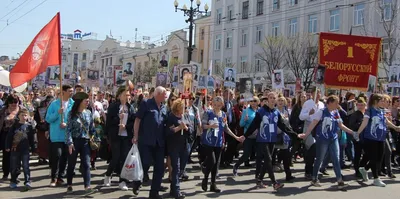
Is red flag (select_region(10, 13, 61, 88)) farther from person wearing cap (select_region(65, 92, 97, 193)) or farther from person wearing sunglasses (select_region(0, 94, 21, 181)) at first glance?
person wearing cap (select_region(65, 92, 97, 193))

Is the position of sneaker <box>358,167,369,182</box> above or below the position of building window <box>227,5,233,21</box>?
below

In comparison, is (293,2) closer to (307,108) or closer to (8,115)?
(307,108)

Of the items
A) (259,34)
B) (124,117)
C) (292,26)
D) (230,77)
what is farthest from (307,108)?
(259,34)

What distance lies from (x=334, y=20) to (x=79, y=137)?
31.0 meters

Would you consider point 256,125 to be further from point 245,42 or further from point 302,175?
point 245,42

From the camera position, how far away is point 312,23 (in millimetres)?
37781

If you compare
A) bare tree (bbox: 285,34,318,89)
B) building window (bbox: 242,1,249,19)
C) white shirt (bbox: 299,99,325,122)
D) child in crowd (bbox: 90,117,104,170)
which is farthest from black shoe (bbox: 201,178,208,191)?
building window (bbox: 242,1,249,19)

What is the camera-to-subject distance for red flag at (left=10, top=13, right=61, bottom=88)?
8.85 m

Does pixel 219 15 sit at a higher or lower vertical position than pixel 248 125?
higher

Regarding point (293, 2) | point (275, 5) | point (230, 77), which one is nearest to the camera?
point (230, 77)

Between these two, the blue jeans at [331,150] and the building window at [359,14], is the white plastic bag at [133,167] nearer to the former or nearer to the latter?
the blue jeans at [331,150]

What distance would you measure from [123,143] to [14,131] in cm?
200

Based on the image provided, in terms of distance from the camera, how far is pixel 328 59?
1261 centimetres

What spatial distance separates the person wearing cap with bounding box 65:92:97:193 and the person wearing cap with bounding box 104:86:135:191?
60 centimetres
